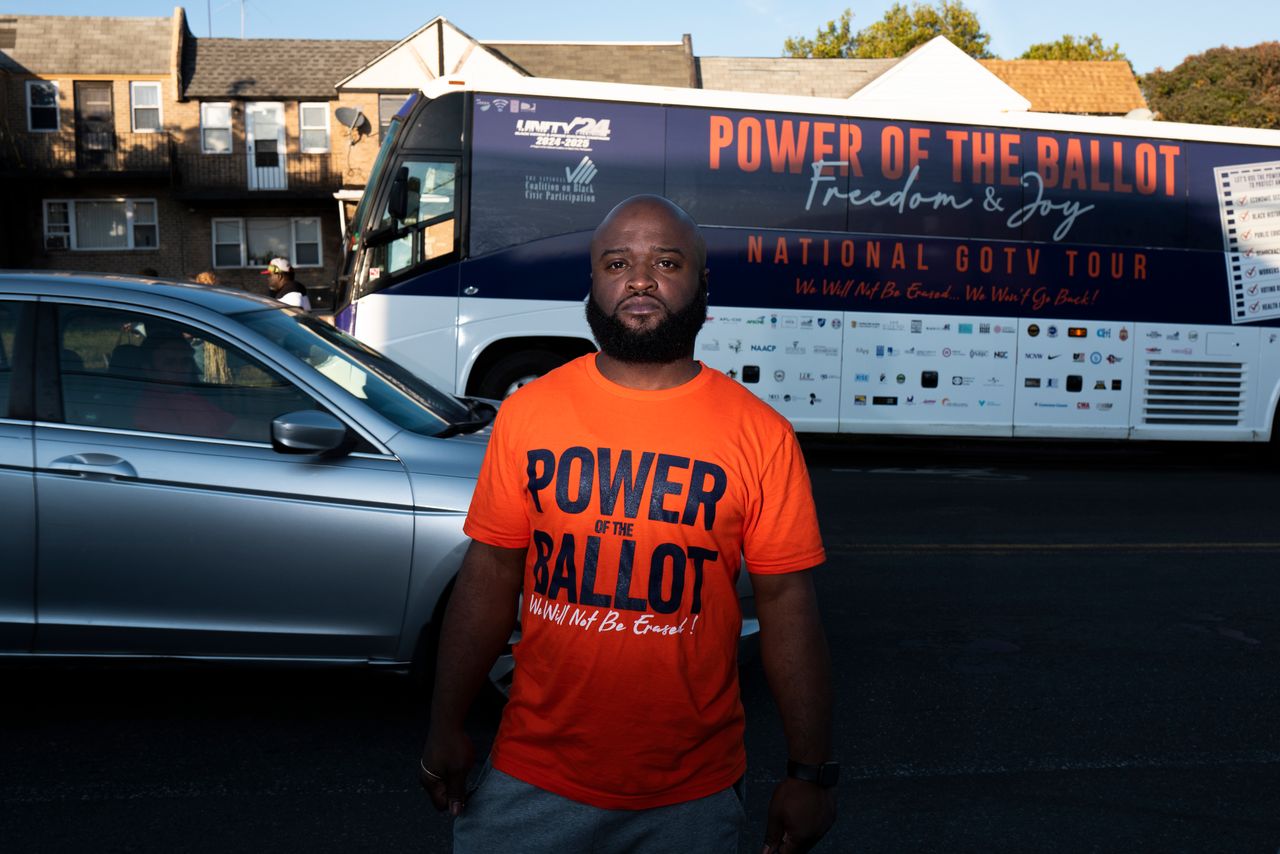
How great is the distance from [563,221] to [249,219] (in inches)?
1019

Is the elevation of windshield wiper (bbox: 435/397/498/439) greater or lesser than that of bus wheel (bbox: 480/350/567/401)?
greater

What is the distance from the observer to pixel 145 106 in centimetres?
3531

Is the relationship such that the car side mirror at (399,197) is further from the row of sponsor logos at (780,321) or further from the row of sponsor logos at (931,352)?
the row of sponsor logos at (931,352)

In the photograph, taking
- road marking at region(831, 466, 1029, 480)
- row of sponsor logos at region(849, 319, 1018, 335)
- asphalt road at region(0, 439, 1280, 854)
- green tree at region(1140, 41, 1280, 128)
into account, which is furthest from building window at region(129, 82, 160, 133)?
green tree at region(1140, 41, 1280, 128)

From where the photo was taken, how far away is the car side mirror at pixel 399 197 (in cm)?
1195

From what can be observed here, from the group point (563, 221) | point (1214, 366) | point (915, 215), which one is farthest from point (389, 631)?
point (1214, 366)

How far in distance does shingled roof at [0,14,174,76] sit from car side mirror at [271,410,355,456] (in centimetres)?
3395

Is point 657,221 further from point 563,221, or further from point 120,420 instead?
point 563,221

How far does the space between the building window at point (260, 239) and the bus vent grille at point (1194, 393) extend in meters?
27.3

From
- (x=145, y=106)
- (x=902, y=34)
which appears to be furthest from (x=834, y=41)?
(x=145, y=106)

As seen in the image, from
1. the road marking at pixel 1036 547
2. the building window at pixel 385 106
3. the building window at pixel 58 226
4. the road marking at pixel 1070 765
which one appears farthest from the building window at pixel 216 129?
the road marking at pixel 1070 765

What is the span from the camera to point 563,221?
39.9 feet

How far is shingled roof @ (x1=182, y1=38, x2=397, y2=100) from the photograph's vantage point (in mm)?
34969

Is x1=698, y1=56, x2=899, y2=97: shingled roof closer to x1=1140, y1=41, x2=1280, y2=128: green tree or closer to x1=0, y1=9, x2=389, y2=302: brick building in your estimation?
x1=0, y1=9, x2=389, y2=302: brick building
